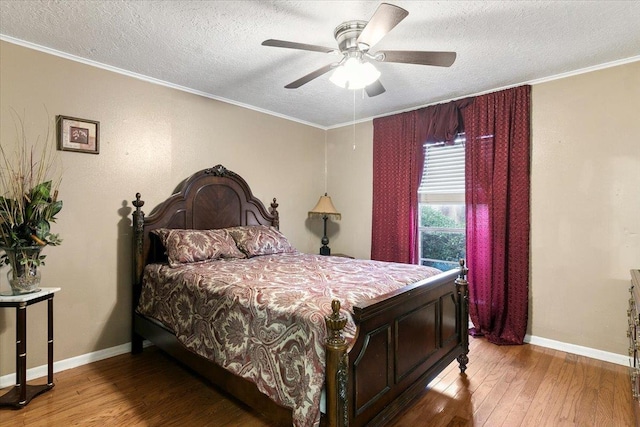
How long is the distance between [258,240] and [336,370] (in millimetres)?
2108

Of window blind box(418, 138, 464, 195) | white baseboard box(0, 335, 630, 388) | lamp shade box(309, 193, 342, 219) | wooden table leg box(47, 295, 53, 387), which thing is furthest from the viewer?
lamp shade box(309, 193, 342, 219)

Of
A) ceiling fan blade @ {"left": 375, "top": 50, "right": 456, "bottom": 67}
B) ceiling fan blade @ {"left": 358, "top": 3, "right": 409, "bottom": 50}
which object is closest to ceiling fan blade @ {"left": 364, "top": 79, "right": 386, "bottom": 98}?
ceiling fan blade @ {"left": 375, "top": 50, "right": 456, "bottom": 67}

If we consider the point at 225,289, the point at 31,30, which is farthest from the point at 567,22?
the point at 31,30

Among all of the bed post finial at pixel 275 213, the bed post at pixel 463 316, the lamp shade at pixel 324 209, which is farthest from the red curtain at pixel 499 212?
the bed post finial at pixel 275 213

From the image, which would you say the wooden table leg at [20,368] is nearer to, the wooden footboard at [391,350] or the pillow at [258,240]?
the pillow at [258,240]

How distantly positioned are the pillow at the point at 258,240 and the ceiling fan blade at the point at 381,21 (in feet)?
6.87

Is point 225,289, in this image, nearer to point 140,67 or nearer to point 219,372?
point 219,372

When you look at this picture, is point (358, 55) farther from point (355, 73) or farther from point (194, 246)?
point (194, 246)

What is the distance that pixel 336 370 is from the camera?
4.61ft

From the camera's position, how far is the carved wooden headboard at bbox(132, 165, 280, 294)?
292cm

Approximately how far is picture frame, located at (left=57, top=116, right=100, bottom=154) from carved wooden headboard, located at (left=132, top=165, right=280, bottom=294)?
537mm

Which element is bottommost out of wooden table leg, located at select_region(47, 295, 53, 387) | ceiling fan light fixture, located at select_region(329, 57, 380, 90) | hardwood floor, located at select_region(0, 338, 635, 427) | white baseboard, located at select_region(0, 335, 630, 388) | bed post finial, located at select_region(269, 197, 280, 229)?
hardwood floor, located at select_region(0, 338, 635, 427)

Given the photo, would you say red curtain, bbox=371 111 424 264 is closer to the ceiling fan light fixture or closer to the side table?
the ceiling fan light fixture

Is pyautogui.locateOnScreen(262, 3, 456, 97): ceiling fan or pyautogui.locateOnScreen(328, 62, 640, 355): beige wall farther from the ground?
pyautogui.locateOnScreen(262, 3, 456, 97): ceiling fan
